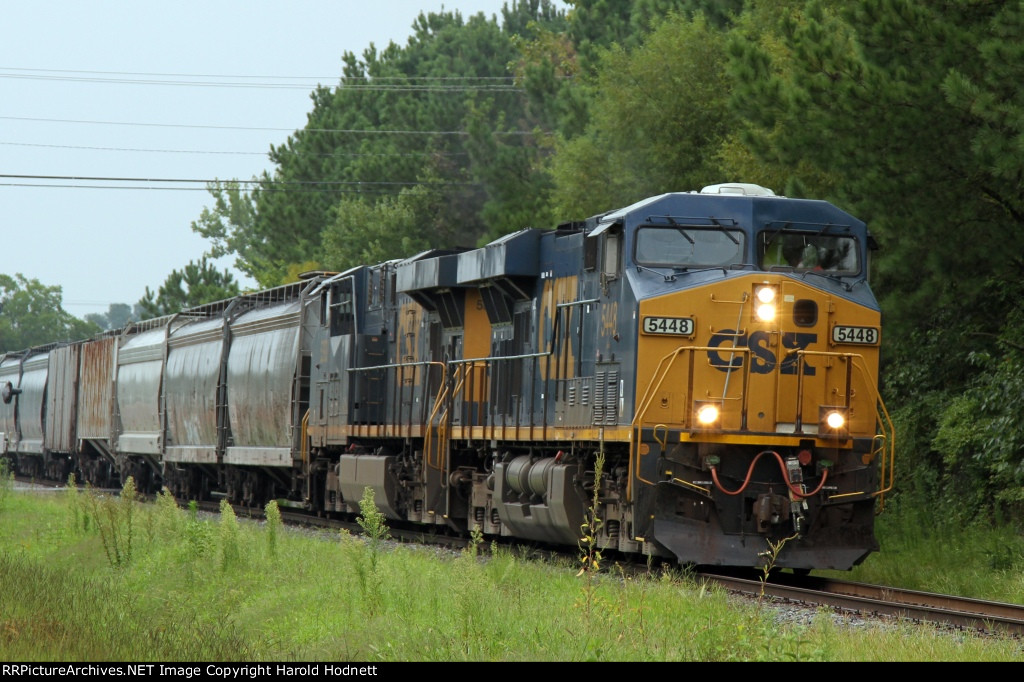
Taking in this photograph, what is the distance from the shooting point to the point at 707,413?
1331 cm

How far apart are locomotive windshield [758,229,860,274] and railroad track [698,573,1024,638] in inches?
128

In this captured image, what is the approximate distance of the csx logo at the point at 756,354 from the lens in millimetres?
13430

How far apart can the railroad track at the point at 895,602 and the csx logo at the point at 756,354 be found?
211cm

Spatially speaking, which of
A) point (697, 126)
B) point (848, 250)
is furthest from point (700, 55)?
point (848, 250)

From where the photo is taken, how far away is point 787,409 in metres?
13.4

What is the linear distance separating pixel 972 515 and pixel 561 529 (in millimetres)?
6563


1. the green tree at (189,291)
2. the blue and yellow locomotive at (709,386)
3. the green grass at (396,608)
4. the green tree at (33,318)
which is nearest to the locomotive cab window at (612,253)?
the blue and yellow locomotive at (709,386)

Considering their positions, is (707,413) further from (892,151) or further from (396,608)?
(892,151)

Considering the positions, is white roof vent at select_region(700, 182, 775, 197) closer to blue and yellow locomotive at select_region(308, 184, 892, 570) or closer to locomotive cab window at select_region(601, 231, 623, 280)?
blue and yellow locomotive at select_region(308, 184, 892, 570)

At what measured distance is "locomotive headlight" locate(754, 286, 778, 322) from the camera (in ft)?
44.2

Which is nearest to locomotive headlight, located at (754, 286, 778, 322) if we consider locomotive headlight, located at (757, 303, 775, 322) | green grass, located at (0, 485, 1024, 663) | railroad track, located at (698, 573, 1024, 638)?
locomotive headlight, located at (757, 303, 775, 322)

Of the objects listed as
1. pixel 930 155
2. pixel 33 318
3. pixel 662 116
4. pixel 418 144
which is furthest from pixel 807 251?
pixel 33 318

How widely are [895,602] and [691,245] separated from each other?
4.23 metres

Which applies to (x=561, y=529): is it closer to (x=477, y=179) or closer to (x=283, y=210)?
(x=477, y=179)
